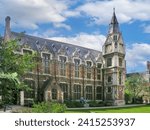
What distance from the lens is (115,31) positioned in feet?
92.9

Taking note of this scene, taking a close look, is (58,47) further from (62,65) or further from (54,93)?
(54,93)

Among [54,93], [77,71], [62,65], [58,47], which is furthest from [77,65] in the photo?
[54,93]

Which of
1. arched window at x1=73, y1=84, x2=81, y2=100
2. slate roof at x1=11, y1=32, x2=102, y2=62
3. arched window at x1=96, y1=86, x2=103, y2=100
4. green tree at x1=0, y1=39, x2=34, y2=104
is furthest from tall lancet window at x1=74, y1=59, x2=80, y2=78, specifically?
green tree at x1=0, y1=39, x2=34, y2=104

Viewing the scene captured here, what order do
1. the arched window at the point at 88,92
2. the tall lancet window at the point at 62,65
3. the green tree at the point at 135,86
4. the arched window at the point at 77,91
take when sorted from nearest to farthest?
the tall lancet window at the point at 62,65
the arched window at the point at 77,91
the green tree at the point at 135,86
the arched window at the point at 88,92

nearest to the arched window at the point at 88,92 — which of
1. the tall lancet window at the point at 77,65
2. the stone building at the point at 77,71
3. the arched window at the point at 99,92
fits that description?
the stone building at the point at 77,71

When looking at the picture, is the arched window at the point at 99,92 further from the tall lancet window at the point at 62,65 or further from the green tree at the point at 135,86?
the tall lancet window at the point at 62,65

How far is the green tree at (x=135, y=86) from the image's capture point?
31.5 meters

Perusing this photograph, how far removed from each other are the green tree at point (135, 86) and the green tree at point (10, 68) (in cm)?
1997

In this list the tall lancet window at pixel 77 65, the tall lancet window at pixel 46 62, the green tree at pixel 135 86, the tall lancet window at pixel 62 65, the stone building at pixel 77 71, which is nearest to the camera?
the stone building at pixel 77 71

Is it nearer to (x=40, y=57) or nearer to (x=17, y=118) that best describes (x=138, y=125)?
(x=17, y=118)

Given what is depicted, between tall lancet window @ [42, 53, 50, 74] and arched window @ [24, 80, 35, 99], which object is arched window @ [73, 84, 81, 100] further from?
arched window @ [24, 80, 35, 99]

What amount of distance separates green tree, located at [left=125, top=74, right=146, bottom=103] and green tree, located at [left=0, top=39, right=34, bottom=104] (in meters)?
20.0

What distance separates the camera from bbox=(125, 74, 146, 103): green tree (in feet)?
103

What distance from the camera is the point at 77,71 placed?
31.2 m
